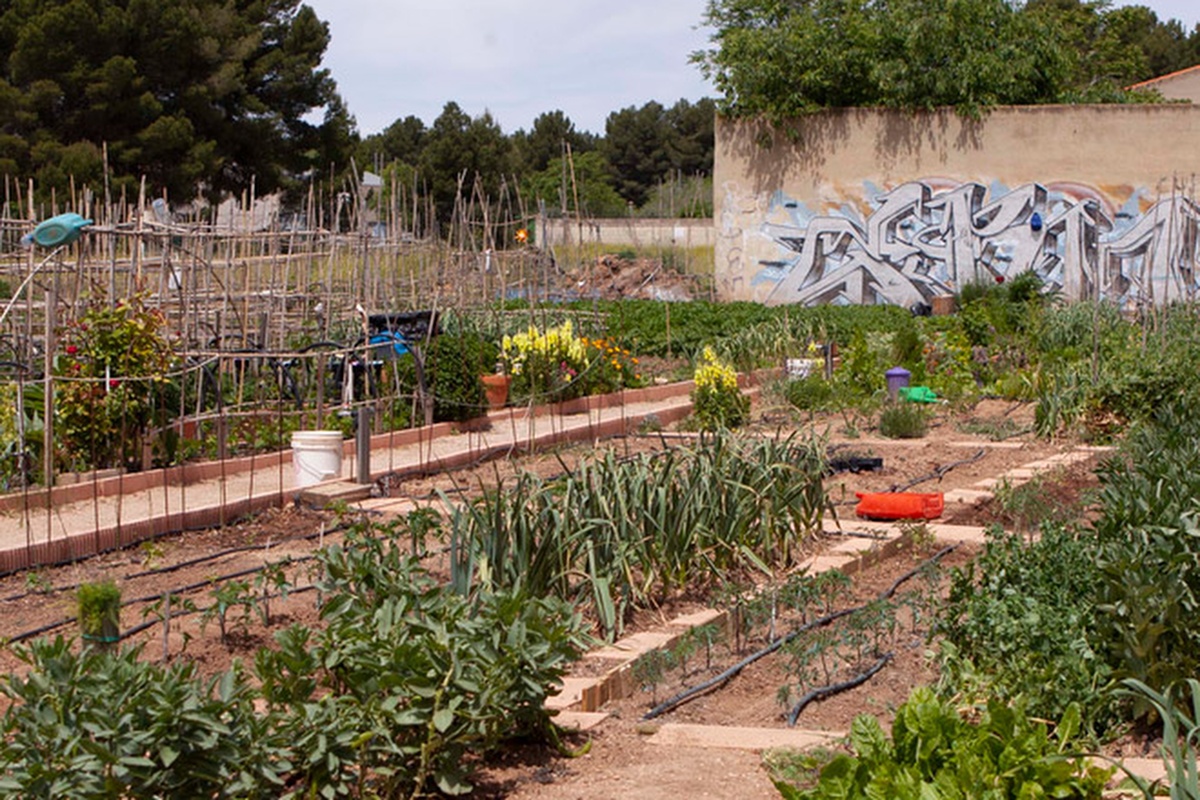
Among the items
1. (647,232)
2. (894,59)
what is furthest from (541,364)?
(647,232)

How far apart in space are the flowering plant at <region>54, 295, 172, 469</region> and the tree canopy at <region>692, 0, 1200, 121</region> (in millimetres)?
15922

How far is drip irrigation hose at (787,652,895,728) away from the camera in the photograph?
4885mm

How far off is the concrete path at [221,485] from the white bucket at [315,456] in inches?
6.4

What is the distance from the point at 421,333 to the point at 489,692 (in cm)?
1042

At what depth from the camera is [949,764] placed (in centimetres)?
371

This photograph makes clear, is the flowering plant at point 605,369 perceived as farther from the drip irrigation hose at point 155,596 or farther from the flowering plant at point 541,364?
the drip irrigation hose at point 155,596

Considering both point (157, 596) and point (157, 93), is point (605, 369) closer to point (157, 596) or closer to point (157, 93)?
point (157, 596)

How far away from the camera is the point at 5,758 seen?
329 centimetres

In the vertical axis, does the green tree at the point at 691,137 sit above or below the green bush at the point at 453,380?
above

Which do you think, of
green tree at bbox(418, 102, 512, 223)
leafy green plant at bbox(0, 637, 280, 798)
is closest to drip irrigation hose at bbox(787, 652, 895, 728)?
leafy green plant at bbox(0, 637, 280, 798)

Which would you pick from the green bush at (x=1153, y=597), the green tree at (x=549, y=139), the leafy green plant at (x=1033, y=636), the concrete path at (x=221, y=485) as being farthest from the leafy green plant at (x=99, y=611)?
the green tree at (x=549, y=139)

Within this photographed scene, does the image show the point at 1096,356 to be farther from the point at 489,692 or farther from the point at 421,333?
the point at 489,692

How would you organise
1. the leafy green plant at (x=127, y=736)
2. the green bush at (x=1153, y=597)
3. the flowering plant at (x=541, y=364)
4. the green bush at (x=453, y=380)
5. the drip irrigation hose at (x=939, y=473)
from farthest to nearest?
the flowering plant at (x=541, y=364) → the green bush at (x=453, y=380) → the drip irrigation hose at (x=939, y=473) → the green bush at (x=1153, y=597) → the leafy green plant at (x=127, y=736)

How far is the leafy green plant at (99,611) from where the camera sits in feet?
16.1
